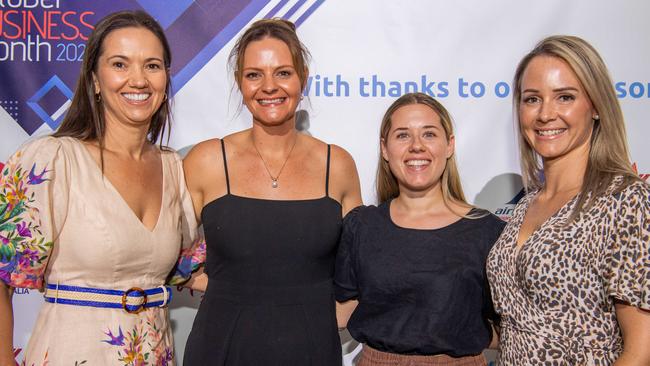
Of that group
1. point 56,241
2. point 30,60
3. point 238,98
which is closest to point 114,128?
point 56,241

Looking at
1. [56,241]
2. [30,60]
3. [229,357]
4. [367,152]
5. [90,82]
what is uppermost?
[30,60]

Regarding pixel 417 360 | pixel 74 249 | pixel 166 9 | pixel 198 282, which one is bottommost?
pixel 417 360

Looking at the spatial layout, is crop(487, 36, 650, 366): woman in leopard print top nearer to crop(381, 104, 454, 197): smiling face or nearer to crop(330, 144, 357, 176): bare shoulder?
crop(381, 104, 454, 197): smiling face

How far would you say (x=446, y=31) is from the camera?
292 cm

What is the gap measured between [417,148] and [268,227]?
0.58 m

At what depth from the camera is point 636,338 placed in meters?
1.55

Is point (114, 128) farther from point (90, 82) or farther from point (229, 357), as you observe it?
point (229, 357)

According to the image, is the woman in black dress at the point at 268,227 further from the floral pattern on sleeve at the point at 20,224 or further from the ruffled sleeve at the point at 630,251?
the ruffled sleeve at the point at 630,251

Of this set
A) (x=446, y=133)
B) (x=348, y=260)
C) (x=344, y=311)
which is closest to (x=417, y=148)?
(x=446, y=133)

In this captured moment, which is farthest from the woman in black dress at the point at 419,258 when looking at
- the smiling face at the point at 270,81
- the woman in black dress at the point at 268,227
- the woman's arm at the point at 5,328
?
the woman's arm at the point at 5,328

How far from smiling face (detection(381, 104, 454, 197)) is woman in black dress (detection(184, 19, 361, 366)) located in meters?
0.24

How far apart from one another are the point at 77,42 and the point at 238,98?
813 mm

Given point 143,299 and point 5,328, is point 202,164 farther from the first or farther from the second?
point 5,328

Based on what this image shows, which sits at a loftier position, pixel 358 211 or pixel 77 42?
pixel 77 42
